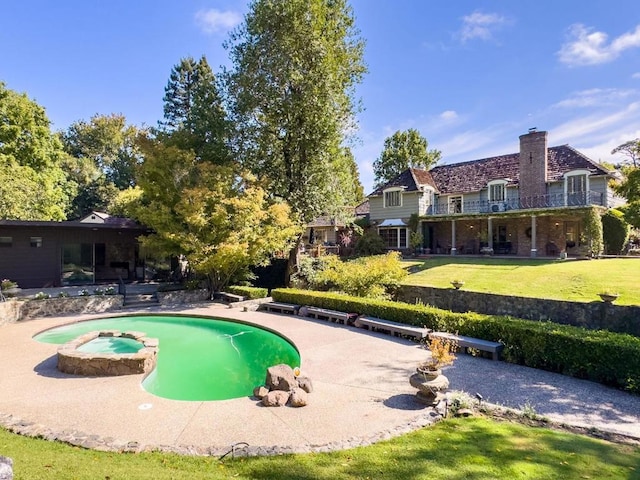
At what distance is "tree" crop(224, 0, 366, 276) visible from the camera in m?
18.1

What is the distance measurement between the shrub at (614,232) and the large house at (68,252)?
2709 centimetres

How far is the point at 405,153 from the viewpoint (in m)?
45.2

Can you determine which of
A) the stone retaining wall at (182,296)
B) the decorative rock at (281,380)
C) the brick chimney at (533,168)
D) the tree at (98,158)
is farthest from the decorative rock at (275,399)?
the tree at (98,158)

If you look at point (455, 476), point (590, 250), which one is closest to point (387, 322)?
point (455, 476)

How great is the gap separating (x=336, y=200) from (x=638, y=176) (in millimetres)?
12586

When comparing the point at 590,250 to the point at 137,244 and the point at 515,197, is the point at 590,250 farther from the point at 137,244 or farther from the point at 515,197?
the point at 137,244

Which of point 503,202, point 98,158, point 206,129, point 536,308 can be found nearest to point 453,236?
point 503,202

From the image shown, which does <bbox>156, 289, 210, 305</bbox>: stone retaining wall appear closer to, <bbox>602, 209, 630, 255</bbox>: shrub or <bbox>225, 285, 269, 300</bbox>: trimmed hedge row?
<bbox>225, 285, 269, 300</bbox>: trimmed hedge row

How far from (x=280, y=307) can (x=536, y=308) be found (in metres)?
9.45

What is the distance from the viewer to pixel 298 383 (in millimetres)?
7207

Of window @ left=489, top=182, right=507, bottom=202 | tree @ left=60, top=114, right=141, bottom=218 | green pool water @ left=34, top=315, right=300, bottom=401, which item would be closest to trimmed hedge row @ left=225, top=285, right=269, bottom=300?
green pool water @ left=34, top=315, right=300, bottom=401

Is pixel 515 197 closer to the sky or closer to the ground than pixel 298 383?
closer to the sky

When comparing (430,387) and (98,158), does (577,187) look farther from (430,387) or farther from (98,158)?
(98,158)

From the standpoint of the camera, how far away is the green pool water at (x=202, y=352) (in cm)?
843
